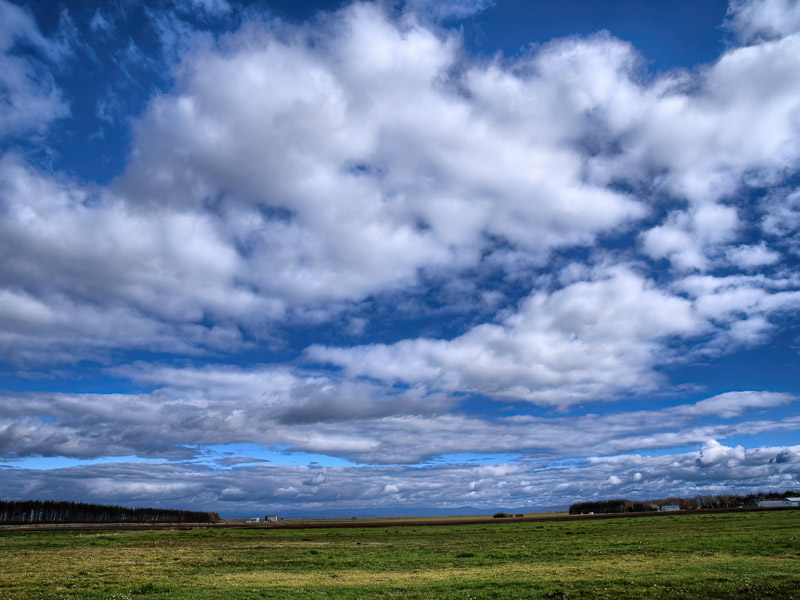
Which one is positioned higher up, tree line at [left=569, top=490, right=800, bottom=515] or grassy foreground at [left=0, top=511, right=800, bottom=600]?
grassy foreground at [left=0, top=511, right=800, bottom=600]

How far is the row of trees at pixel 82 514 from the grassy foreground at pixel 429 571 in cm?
11226

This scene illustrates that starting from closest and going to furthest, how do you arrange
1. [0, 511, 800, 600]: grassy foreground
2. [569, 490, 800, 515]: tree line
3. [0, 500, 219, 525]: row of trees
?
[0, 511, 800, 600]: grassy foreground → [0, 500, 219, 525]: row of trees → [569, 490, 800, 515]: tree line

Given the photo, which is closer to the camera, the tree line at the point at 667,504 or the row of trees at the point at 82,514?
the row of trees at the point at 82,514

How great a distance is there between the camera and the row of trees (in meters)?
130

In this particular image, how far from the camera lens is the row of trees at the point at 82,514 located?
427 feet

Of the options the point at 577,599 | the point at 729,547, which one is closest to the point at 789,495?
the point at 729,547

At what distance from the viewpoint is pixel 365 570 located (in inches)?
1276

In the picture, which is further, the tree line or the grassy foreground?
the tree line

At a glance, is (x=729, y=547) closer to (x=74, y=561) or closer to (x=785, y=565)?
(x=785, y=565)

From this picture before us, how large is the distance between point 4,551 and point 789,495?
232 metres

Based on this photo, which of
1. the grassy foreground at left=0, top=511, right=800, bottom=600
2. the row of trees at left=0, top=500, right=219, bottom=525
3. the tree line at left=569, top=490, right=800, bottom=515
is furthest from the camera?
the tree line at left=569, top=490, right=800, bottom=515

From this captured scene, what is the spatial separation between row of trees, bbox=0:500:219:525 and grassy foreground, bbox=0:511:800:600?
4420 inches

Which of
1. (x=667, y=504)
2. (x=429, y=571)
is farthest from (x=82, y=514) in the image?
(x=667, y=504)

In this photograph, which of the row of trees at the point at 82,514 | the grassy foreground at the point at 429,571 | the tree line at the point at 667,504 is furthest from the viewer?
the tree line at the point at 667,504
